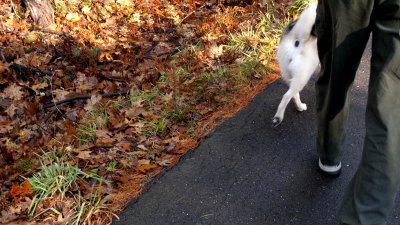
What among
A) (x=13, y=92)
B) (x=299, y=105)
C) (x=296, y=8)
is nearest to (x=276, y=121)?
(x=299, y=105)

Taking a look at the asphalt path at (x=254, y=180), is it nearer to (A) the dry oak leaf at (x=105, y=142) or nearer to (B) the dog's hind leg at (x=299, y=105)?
(B) the dog's hind leg at (x=299, y=105)

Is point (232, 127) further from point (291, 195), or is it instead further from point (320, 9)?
point (320, 9)

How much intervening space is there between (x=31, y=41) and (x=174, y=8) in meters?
2.45

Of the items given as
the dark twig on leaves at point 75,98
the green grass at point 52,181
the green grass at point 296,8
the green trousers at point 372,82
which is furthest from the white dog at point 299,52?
the green grass at point 296,8

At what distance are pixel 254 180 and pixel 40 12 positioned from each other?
4.75 metres

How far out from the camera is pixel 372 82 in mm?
1910

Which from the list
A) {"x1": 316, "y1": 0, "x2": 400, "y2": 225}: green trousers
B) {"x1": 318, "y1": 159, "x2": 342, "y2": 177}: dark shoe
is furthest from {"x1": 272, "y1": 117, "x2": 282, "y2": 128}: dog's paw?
{"x1": 316, "y1": 0, "x2": 400, "y2": 225}: green trousers

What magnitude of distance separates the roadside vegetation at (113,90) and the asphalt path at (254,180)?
0.19 meters

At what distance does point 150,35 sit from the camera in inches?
241

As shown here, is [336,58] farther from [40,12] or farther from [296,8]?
[40,12]

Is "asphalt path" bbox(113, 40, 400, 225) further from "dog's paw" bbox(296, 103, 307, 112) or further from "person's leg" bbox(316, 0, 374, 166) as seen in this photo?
"person's leg" bbox(316, 0, 374, 166)

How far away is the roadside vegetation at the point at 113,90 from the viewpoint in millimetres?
3037

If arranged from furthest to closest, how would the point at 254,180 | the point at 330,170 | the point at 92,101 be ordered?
the point at 92,101 < the point at 254,180 < the point at 330,170

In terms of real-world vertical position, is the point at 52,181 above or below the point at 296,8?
above
